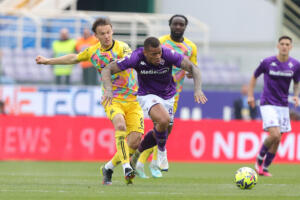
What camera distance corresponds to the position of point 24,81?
76.3ft

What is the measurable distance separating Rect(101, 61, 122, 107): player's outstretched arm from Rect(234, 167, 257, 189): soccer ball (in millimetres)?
2002

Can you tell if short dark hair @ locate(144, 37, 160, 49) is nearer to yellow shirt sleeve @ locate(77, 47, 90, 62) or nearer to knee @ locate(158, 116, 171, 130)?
yellow shirt sleeve @ locate(77, 47, 90, 62)

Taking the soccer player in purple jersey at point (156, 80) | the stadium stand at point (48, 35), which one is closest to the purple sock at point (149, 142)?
the soccer player in purple jersey at point (156, 80)

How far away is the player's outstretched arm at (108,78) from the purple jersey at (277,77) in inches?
157

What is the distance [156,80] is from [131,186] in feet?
5.29

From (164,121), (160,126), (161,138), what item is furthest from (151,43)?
(161,138)

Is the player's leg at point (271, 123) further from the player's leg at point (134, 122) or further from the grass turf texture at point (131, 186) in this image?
the player's leg at point (134, 122)

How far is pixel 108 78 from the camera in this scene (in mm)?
11242

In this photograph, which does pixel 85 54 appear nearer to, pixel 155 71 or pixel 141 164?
pixel 155 71

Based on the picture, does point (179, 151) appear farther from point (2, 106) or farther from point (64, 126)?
point (2, 106)

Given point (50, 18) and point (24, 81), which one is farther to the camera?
point (50, 18)

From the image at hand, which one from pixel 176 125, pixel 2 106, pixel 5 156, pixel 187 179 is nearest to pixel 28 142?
pixel 5 156

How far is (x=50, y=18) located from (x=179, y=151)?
25.8 ft

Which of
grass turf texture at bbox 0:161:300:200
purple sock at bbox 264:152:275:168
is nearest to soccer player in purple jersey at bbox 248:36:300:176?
purple sock at bbox 264:152:275:168
